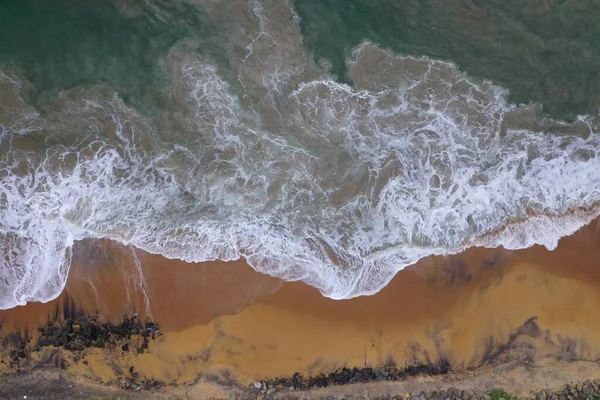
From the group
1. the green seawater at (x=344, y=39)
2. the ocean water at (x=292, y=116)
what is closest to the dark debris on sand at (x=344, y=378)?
the ocean water at (x=292, y=116)

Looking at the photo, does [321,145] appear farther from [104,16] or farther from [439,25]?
[104,16]

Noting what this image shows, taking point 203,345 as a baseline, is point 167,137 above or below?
above

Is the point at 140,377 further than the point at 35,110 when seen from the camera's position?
No

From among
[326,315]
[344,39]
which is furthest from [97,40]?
[326,315]

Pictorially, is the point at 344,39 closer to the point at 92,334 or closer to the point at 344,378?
the point at 344,378

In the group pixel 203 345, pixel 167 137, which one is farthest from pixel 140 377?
pixel 167 137

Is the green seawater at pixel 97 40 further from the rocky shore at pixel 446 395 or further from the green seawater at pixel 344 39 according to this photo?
the rocky shore at pixel 446 395
